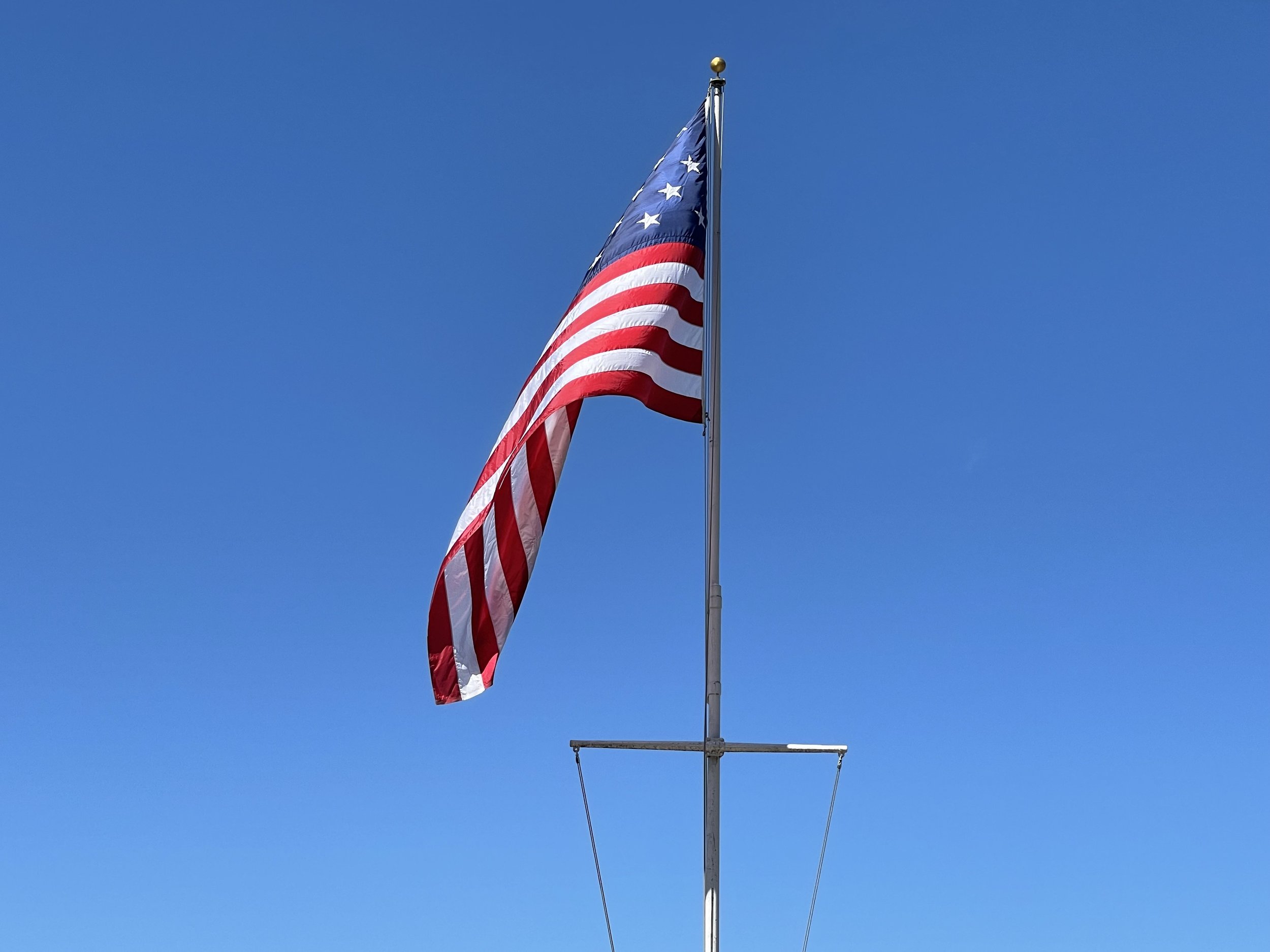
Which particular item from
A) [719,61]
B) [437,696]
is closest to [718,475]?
[437,696]

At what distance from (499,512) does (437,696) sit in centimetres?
241

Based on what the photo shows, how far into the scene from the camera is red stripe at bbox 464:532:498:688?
1794 cm

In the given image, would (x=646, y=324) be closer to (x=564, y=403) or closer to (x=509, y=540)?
(x=564, y=403)

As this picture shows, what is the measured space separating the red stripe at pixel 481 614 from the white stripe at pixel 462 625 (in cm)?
4

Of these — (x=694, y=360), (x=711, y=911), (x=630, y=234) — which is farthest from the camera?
(x=630, y=234)

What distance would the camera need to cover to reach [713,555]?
18.7 m

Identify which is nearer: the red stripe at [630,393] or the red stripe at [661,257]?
the red stripe at [630,393]

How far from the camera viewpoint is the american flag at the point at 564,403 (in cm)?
1811

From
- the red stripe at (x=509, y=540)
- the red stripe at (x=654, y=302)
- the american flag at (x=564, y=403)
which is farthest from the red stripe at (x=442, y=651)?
the red stripe at (x=654, y=302)

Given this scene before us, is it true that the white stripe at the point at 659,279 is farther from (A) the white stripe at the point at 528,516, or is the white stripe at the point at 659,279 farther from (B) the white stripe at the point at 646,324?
(A) the white stripe at the point at 528,516

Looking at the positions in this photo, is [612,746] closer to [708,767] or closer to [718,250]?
[708,767]

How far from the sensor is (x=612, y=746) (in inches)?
691

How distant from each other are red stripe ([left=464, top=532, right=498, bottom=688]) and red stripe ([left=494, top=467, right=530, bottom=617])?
25 centimetres

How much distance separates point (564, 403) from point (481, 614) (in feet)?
9.18
